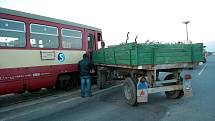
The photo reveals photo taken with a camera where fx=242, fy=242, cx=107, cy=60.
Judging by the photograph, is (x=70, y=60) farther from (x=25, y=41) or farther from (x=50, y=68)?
(x=25, y=41)

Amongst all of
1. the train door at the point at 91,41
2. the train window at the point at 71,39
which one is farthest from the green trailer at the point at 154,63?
the train door at the point at 91,41

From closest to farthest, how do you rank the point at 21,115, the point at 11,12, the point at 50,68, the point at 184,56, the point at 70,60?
1. the point at 21,115
2. the point at 184,56
3. the point at 11,12
4. the point at 50,68
5. the point at 70,60

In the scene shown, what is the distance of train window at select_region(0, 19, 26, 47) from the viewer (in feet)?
26.2

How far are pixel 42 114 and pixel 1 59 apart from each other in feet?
7.62

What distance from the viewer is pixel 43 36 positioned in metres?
9.61

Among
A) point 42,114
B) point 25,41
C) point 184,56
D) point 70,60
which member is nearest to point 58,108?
point 42,114

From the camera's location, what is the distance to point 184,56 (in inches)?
302

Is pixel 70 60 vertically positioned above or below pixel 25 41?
below

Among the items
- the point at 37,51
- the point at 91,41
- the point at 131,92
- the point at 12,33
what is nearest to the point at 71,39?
the point at 91,41

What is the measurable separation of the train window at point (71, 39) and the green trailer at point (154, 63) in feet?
9.82

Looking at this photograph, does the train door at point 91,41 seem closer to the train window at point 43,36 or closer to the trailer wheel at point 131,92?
the train window at point 43,36

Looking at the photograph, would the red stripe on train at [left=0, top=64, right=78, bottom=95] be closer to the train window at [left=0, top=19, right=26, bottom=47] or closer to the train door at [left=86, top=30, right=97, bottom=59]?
the train window at [left=0, top=19, right=26, bottom=47]

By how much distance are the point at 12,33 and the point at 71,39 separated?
3234 millimetres

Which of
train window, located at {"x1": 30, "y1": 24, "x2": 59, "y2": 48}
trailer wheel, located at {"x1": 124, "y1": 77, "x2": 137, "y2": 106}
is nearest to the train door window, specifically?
train window, located at {"x1": 30, "y1": 24, "x2": 59, "y2": 48}
